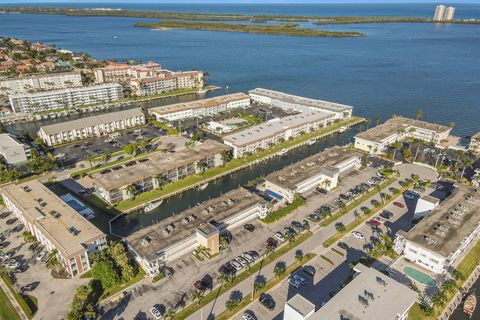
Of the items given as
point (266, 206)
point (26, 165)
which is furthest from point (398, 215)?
point (26, 165)

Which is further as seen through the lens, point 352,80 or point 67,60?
point 67,60

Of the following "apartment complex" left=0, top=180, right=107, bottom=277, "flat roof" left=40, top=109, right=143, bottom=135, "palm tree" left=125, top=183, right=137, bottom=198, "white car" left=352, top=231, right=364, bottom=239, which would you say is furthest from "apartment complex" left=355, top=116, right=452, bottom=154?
"apartment complex" left=0, top=180, right=107, bottom=277

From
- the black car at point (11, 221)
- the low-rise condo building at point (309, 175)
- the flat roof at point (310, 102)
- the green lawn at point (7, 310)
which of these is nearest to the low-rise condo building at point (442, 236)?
the low-rise condo building at point (309, 175)

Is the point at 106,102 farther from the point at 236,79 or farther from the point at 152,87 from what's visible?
the point at 236,79

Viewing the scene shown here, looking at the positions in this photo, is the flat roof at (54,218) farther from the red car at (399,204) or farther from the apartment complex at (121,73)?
the apartment complex at (121,73)

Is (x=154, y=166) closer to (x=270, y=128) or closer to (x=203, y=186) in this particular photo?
(x=203, y=186)

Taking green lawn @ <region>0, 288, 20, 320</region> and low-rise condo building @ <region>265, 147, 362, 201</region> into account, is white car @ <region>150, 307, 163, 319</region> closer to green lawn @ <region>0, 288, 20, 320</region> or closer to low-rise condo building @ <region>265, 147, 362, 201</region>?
green lawn @ <region>0, 288, 20, 320</region>
